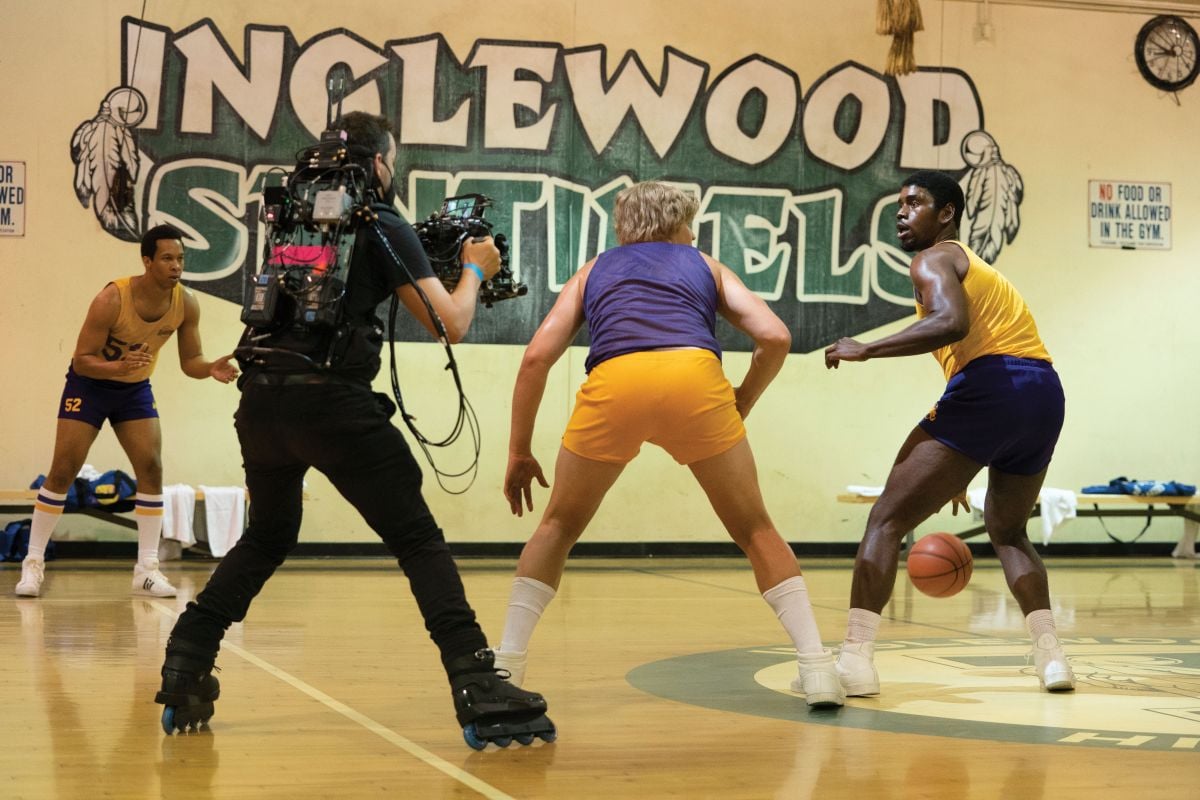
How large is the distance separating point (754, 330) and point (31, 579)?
17.2 ft

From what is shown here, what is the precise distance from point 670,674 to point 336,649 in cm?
151

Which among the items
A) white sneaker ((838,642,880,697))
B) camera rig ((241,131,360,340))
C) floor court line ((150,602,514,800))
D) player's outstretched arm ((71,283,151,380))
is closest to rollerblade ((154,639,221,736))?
floor court line ((150,602,514,800))

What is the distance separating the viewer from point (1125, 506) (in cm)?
1293

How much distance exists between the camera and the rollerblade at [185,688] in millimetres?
4027

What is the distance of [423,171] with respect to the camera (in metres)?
11.7

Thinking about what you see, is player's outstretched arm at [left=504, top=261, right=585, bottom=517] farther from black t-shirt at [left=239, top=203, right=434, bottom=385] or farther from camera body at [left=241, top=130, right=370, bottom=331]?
camera body at [left=241, top=130, right=370, bottom=331]

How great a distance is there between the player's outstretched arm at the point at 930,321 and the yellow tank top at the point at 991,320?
0.36ft

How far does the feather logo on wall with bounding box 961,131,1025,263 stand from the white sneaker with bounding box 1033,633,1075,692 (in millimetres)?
7988

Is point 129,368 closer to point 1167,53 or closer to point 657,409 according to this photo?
point 657,409

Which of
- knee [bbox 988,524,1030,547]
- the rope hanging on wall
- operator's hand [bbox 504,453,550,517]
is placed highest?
the rope hanging on wall

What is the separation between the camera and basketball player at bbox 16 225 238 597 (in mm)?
7906

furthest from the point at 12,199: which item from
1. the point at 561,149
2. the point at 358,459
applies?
the point at 358,459

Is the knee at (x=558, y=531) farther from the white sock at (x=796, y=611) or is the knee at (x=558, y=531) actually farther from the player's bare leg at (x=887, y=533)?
the player's bare leg at (x=887, y=533)

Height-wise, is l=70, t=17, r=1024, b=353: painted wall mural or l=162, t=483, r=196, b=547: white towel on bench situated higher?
l=70, t=17, r=1024, b=353: painted wall mural
